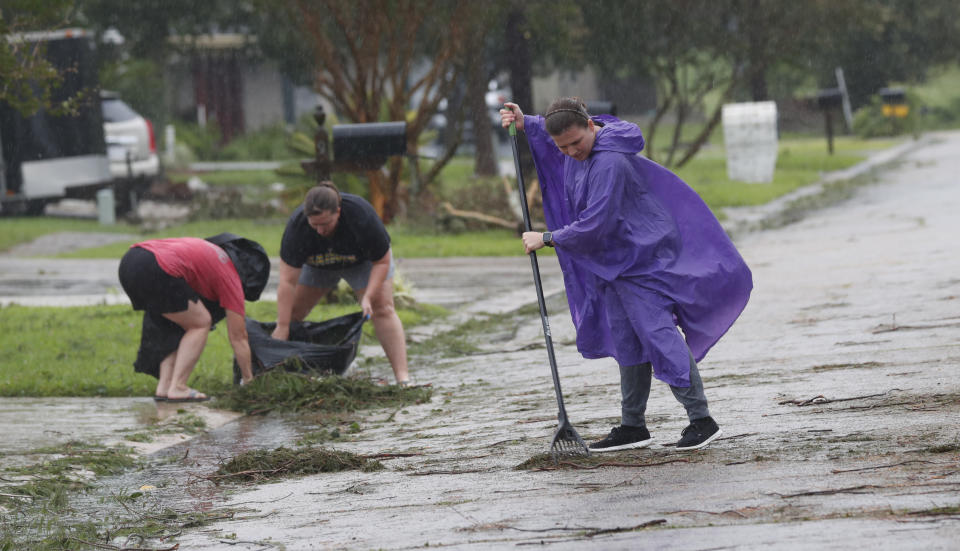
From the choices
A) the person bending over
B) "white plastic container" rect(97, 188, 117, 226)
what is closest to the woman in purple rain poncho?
the person bending over

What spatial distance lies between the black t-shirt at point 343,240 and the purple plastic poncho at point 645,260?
2403 mm

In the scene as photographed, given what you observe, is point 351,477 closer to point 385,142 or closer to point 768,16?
point 385,142

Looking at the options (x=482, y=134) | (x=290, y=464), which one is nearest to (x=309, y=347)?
(x=290, y=464)

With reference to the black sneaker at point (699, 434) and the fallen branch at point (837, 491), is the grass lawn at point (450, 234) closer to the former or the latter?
the black sneaker at point (699, 434)

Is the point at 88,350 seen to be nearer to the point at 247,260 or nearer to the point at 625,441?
the point at 247,260

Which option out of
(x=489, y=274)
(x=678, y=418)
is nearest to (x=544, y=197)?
(x=678, y=418)

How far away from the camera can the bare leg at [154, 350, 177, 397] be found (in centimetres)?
826

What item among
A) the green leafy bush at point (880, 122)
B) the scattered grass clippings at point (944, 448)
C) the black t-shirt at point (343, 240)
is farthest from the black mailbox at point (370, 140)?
the green leafy bush at point (880, 122)

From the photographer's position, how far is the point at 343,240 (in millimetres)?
8039

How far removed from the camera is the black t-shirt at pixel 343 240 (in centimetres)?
796

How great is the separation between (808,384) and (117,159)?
1886 cm

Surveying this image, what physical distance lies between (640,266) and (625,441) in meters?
0.81

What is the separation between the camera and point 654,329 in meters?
5.55

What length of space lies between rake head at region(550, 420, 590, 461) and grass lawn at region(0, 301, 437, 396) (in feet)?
11.4
